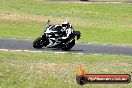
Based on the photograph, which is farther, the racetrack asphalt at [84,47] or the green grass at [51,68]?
the racetrack asphalt at [84,47]

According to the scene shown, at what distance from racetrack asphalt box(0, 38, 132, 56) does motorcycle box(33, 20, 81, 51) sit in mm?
311

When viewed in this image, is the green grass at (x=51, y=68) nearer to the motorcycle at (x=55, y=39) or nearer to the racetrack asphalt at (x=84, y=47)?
the motorcycle at (x=55, y=39)

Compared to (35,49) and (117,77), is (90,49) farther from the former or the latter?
(117,77)

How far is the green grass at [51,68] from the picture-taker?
45.1 feet

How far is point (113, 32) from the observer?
3941cm

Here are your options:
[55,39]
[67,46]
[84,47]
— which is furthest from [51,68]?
[84,47]

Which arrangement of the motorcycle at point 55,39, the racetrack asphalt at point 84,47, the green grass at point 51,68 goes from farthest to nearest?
the racetrack asphalt at point 84,47
the motorcycle at point 55,39
the green grass at point 51,68

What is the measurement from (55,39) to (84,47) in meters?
3.05

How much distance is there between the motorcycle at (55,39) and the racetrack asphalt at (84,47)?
12.3 inches

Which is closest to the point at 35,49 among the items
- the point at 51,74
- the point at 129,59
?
the point at 129,59

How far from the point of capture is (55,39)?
2469cm

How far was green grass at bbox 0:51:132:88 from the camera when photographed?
45.1 ft

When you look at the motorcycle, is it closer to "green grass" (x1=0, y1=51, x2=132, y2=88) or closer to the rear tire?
the rear tire

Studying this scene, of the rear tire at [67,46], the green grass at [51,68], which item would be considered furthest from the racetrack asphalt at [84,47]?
the green grass at [51,68]
